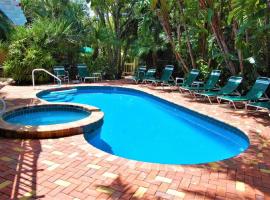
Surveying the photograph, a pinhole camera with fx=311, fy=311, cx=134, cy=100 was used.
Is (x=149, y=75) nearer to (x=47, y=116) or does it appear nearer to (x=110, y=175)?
(x=47, y=116)

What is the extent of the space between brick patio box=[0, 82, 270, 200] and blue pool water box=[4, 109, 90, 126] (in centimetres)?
262

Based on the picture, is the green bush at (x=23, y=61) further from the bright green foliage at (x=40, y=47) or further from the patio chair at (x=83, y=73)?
the patio chair at (x=83, y=73)

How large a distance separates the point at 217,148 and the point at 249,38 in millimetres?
4908

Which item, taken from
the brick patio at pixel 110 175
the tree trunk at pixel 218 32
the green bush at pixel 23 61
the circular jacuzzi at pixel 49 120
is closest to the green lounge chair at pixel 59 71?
the green bush at pixel 23 61

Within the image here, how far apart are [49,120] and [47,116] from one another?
310 millimetres

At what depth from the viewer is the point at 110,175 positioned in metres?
4.74

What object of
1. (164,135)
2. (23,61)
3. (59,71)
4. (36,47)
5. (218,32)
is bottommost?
(164,135)

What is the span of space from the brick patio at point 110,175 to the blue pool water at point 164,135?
114 cm

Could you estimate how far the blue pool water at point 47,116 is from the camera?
9.07 m

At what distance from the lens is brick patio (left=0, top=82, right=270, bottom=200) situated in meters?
4.16

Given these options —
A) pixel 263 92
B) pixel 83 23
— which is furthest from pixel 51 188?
pixel 83 23

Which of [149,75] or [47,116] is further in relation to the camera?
[149,75]

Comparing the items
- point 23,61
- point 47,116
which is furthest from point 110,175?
point 23,61

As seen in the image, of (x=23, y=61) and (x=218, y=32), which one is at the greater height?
(x=218, y=32)
